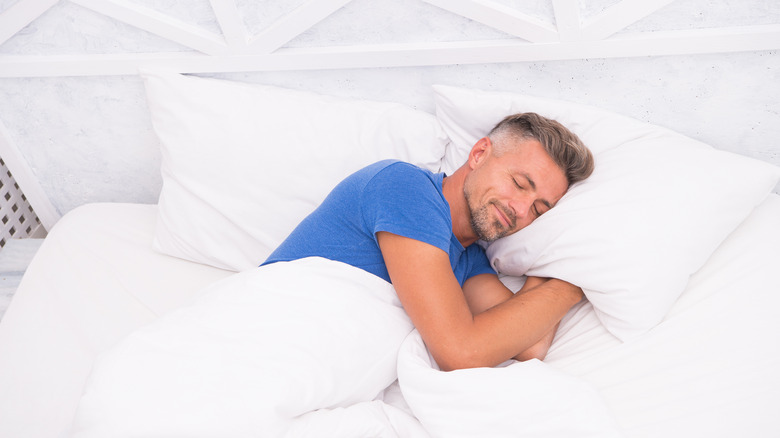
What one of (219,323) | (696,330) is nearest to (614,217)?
(696,330)

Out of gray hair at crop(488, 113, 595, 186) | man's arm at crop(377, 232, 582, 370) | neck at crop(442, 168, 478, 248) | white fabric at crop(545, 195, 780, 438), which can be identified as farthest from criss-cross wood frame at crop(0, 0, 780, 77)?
man's arm at crop(377, 232, 582, 370)

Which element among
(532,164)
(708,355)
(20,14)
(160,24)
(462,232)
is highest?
(20,14)

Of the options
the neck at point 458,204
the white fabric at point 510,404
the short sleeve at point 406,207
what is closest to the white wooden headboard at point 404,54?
the neck at point 458,204

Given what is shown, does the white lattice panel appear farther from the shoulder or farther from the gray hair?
the gray hair

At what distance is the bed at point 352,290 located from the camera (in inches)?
38.2

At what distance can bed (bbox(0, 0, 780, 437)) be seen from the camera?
0.97 m

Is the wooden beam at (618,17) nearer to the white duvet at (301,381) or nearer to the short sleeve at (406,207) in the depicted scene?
the short sleeve at (406,207)

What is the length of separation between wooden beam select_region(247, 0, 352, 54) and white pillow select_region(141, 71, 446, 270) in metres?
0.10

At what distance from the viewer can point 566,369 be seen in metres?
1.13

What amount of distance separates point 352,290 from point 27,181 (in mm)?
1281

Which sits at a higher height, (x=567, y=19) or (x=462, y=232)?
(x=567, y=19)

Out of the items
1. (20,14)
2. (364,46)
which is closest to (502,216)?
(364,46)

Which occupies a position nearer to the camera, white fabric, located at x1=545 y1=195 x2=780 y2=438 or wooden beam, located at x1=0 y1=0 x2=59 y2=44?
white fabric, located at x1=545 y1=195 x2=780 y2=438

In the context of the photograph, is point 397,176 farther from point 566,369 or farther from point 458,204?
point 566,369
